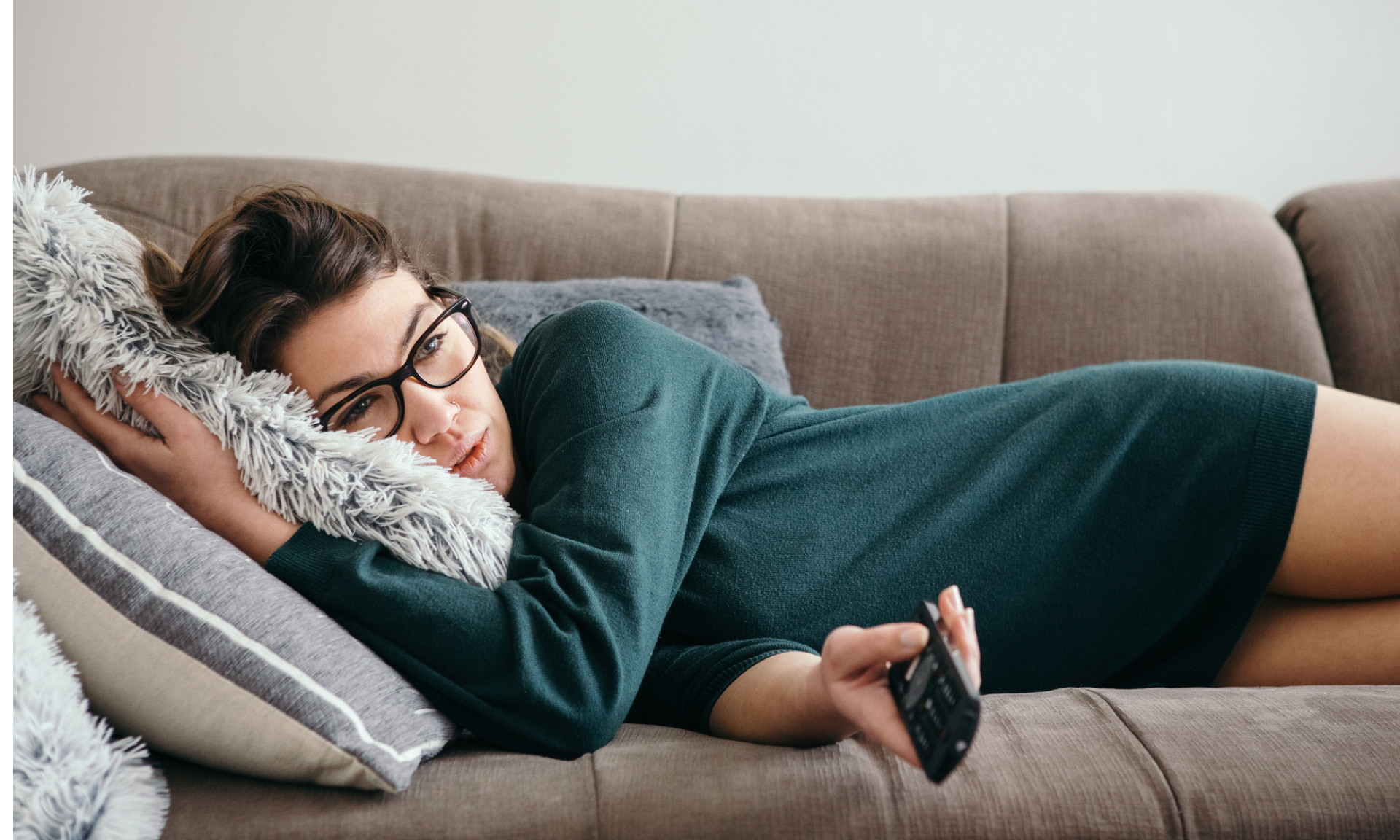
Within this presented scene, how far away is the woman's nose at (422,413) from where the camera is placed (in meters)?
0.88

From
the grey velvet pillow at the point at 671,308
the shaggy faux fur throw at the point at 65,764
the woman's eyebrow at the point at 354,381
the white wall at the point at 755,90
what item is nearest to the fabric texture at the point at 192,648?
the shaggy faux fur throw at the point at 65,764

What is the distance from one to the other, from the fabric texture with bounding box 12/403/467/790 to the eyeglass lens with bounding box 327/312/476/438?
19cm

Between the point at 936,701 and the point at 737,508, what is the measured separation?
45cm

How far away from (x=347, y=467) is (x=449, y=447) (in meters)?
0.11

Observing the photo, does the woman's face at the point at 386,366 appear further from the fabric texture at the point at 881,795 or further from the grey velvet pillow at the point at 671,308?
the grey velvet pillow at the point at 671,308

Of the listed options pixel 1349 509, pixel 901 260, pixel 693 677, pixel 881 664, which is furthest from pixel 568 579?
pixel 901 260

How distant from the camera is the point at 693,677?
2.83 feet

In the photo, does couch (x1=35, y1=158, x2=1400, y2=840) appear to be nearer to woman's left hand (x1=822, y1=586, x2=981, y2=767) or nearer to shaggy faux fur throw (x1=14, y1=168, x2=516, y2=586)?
shaggy faux fur throw (x1=14, y1=168, x2=516, y2=586)

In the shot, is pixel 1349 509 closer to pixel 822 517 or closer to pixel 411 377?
pixel 822 517

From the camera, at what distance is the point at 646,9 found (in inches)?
74.0

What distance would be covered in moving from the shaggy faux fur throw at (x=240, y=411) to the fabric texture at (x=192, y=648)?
0.33 feet

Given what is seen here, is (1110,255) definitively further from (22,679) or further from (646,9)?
(22,679)

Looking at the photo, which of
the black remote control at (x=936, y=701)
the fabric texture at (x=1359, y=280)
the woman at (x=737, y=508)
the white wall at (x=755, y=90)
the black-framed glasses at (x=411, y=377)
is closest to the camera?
the black remote control at (x=936, y=701)

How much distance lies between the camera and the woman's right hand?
820mm
